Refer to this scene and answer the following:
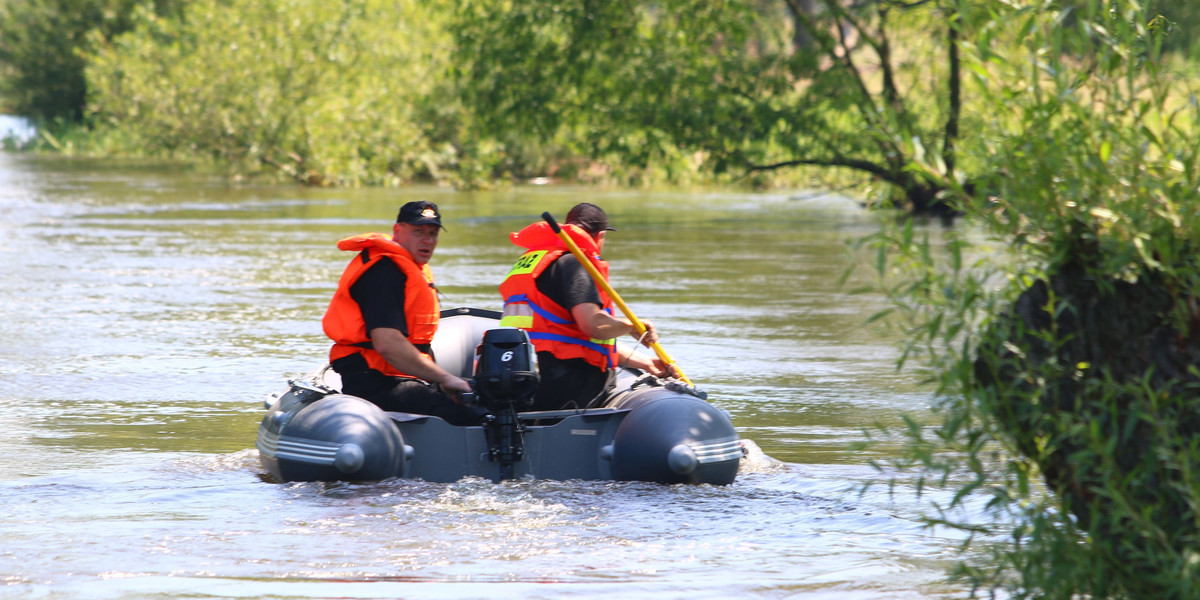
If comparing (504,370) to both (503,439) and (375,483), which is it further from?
(375,483)

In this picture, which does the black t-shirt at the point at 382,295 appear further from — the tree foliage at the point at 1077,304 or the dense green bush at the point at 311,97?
the dense green bush at the point at 311,97

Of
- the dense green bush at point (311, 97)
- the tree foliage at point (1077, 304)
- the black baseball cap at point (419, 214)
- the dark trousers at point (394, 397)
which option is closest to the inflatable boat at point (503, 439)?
the dark trousers at point (394, 397)

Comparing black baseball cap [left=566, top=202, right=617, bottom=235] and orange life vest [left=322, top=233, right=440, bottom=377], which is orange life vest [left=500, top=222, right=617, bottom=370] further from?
orange life vest [left=322, top=233, right=440, bottom=377]

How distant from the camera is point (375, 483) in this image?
19.3 ft

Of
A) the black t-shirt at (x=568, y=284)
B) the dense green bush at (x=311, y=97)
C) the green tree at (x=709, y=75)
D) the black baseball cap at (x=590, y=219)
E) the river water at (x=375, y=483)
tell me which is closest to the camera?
the river water at (x=375, y=483)

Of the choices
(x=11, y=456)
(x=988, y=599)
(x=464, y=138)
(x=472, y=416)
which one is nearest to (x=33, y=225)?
(x=464, y=138)

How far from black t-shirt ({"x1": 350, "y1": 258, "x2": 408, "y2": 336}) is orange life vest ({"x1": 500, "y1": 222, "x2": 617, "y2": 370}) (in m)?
0.54

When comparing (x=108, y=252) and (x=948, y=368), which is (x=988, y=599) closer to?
(x=948, y=368)

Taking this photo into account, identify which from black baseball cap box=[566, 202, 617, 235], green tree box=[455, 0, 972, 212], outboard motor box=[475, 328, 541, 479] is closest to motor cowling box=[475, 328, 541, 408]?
outboard motor box=[475, 328, 541, 479]

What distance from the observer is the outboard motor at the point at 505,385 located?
6000 mm

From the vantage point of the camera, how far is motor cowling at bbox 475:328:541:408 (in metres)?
5.99

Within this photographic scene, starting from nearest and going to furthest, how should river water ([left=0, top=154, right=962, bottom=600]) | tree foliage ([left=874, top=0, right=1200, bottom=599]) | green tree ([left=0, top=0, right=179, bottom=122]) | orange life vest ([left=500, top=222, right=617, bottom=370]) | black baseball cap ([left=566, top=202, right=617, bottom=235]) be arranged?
1. tree foliage ([left=874, top=0, right=1200, bottom=599])
2. river water ([left=0, top=154, right=962, bottom=600])
3. orange life vest ([left=500, top=222, right=617, bottom=370])
4. black baseball cap ([left=566, top=202, right=617, bottom=235])
5. green tree ([left=0, top=0, right=179, bottom=122])

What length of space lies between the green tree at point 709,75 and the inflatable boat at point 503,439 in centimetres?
1467

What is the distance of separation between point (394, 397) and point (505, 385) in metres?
0.59
